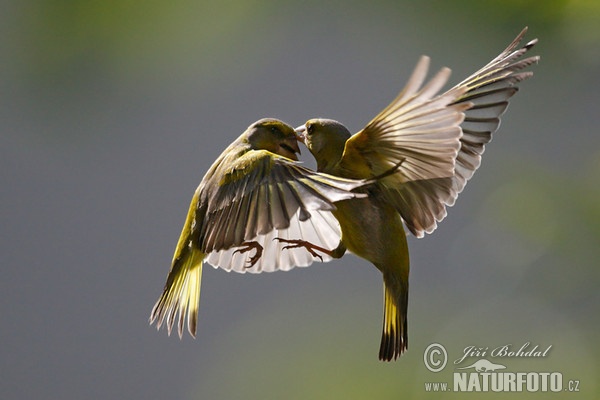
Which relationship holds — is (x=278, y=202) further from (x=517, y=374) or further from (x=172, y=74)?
(x=172, y=74)

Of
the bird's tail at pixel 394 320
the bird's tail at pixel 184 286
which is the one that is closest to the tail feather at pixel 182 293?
the bird's tail at pixel 184 286

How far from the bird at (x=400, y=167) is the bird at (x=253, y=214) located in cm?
4

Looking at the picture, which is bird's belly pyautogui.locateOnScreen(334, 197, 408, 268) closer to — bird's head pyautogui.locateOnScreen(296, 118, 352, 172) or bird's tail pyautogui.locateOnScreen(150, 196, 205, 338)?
bird's head pyautogui.locateOnScreen(296, 118, 352, 172)

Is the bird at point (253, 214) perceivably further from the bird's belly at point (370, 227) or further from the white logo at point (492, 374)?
the white logo at point (492, 374)

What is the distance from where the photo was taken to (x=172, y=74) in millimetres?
3756

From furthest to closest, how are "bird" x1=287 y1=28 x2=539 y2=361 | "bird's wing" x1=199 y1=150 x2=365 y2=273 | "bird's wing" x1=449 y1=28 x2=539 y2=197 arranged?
"bird's wing" x1=449 y1=28 x2=539 y2=197
"bird" x1=287 y1=28 x2=539 y2=361
"bird's wing" x1=199 y1=150 x2=365 y2=273

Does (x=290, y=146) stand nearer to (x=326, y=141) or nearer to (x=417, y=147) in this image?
(x=326, y=141)

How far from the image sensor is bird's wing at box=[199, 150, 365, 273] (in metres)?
1.15

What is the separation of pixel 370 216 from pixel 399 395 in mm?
404

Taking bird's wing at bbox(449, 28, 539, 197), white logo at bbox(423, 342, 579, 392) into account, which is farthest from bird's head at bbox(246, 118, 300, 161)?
white logo at bbox(423, 342, 579, 392)

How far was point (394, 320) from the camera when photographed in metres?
1.48

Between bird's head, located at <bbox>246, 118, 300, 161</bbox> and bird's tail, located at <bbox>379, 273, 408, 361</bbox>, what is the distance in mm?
268

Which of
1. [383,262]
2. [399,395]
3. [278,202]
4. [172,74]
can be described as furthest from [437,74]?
[172,74]

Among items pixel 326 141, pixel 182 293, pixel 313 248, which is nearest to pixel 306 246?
pixel 313 248
